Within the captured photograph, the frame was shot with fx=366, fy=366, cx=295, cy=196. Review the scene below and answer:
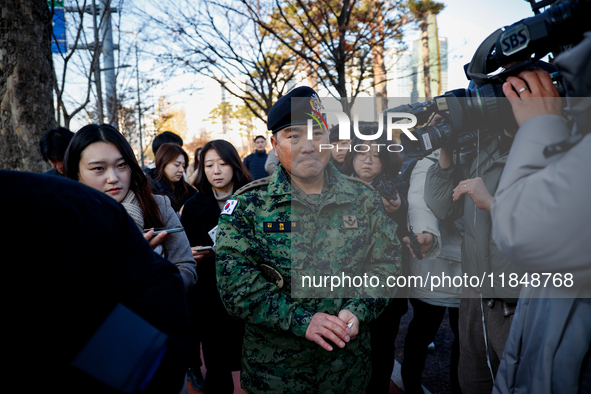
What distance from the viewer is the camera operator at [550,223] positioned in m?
0.87

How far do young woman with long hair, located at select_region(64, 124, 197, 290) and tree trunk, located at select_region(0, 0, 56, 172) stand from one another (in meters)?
1.84

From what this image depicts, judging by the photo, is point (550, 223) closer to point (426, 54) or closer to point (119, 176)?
point (119, 176)

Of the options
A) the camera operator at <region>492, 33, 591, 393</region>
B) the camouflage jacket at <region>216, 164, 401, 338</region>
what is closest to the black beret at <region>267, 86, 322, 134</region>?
the camouflage jacket at <region>216, 164, 401, 338</region>

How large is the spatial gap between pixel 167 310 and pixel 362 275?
1105 millimetres

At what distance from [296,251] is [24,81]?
3021 mm

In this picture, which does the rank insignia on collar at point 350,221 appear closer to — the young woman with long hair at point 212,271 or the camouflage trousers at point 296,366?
the camouflage trousers at point 296,366

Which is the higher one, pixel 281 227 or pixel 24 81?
pixel 24 81

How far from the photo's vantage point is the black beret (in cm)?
186

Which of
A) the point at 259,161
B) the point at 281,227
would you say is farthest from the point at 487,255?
the point at 259,161

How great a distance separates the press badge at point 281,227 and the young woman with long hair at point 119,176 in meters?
0.49

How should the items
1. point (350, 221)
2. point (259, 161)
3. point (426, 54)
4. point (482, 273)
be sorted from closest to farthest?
point (482, 273) < point (350, 221) < point (259, 161) < point (426, 54)

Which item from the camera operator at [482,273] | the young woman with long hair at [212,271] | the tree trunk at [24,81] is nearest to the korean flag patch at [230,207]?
the young woman with long hair at [212,271]

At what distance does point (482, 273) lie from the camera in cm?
165

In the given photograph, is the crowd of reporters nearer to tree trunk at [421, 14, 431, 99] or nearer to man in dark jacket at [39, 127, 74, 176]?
man in dark jacket at [39, 127, 74, 176]
